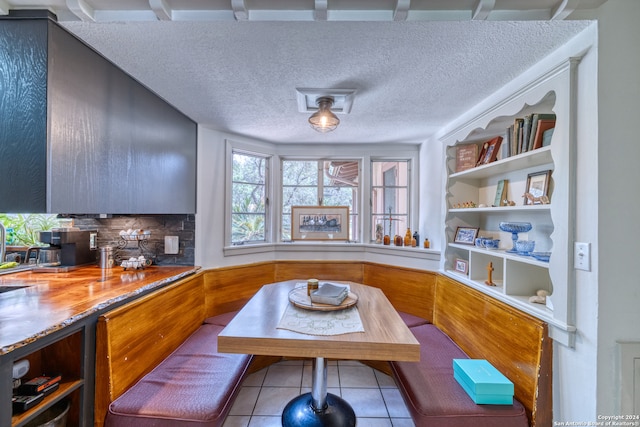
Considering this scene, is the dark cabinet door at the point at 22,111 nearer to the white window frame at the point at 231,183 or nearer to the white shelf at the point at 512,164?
the white window frame at the point at 231,183

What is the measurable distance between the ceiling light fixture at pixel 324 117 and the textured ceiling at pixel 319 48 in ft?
0.57

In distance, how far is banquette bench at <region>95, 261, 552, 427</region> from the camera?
4.22ft

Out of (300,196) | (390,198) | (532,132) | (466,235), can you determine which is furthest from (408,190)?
(532,132)

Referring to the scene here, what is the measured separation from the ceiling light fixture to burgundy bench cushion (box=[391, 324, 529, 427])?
1.65m

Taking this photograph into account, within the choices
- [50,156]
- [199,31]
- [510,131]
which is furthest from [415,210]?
[50,156]

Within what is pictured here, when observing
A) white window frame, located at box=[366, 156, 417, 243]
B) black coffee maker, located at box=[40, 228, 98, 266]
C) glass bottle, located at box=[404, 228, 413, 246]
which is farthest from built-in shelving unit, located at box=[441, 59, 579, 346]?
black coffee maker, located at box=[40, 228, 98, 266]

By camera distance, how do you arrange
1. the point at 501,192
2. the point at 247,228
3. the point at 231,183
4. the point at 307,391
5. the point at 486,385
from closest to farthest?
1. the point at 486,385
2. the point at 501,192
3. the point at 307,391
4. the point at 231,183
5. the point at 247,228

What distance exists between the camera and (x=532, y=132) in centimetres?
154

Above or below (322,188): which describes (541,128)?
above

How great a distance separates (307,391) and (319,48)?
244 cm

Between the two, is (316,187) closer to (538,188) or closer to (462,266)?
(462,266)

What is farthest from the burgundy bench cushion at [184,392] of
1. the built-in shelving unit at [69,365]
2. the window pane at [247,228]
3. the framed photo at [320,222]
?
the framed photo at [320,222]

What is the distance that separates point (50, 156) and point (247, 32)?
3.35ft

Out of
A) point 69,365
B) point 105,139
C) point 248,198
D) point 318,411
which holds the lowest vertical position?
point 318,411
